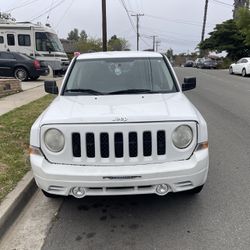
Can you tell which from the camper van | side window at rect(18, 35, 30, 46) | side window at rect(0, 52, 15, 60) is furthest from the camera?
side window at rect(18, 35, 30, 46)

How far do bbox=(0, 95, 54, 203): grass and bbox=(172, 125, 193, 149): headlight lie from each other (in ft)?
6.94

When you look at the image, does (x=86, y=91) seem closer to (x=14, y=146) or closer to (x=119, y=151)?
(x=119, y=151)

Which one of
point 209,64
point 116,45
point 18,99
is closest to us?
point 18,99

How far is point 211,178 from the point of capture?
5.55 meters

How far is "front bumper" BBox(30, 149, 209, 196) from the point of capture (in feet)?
12.9

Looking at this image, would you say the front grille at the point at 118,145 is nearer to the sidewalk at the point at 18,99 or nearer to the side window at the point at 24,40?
the sidewalk at the point at 18,99

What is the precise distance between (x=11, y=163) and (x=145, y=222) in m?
2.56

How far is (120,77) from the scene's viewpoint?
5586 millimetres

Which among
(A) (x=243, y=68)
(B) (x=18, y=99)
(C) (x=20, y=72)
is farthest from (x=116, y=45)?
(B) (x=18, y=99)

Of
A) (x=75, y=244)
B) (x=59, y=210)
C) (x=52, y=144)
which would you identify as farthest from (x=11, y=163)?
(x=75, y=244)

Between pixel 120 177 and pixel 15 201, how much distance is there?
1.45m

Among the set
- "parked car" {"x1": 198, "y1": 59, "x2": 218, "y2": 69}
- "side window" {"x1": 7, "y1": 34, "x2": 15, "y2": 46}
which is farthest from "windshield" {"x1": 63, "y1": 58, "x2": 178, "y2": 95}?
"parked car" {"x1": 198, "y1": 59, "x2": 218, "y2": 69}

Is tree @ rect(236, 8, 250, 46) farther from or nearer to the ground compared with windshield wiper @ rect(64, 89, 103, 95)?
farther from the ground

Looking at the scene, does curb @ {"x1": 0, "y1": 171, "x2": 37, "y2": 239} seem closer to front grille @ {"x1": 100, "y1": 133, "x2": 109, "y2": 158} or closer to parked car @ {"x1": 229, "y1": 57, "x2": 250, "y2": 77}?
front grille @ {"x1": 100, "y1": 133, "x2": 109, "y2": 158}
